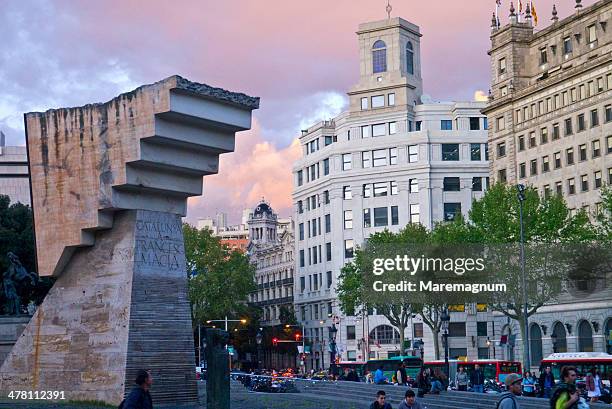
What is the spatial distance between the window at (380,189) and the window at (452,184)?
6.10m

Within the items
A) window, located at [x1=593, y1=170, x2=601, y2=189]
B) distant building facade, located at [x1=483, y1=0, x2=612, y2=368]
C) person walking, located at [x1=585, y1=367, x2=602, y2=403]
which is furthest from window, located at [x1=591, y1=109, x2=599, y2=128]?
person walking, located at [x1=585, y1=367, x2=602, y2=403]

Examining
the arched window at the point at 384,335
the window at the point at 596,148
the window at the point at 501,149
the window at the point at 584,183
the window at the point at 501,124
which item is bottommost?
the arched window at the point at 384,335

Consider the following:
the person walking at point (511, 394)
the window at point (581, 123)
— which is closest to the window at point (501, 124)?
the window at point (581, 123)

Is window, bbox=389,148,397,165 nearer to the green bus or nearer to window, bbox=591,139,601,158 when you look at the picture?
window, bbox=591,139,601,158

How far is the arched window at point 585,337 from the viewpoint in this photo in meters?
74.6

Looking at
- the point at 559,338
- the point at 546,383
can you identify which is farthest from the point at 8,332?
the point at 559,338

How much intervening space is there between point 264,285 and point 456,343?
38593 millimetres

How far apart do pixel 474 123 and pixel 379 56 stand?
11.9 m

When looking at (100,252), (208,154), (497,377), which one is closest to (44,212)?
(100,252)

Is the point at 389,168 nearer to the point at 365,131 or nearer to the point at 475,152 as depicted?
the point at 365,131

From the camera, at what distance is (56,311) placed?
39656mm

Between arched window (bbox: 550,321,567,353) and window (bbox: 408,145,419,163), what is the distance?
30603 millimetres

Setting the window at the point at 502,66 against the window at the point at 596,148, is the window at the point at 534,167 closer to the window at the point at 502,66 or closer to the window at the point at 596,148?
the window at the point at 596,148

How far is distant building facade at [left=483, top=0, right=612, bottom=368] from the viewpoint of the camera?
74250mm
